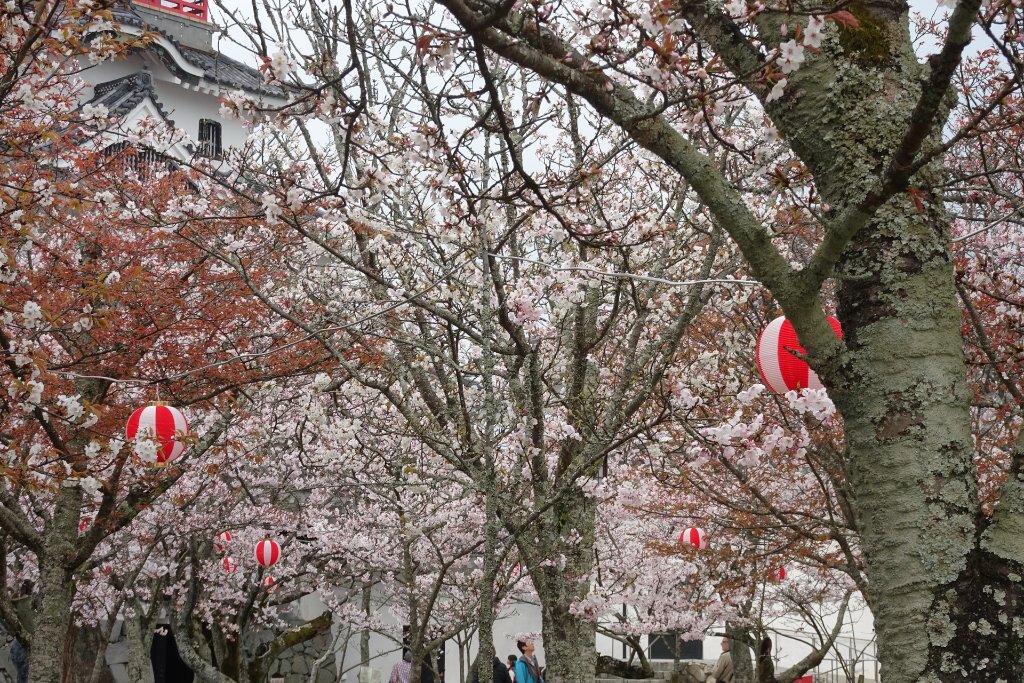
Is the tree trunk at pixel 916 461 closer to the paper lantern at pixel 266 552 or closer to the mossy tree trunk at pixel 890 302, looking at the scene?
the mossy tree trunk at pixel 890 302

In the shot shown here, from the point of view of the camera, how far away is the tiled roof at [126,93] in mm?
16652

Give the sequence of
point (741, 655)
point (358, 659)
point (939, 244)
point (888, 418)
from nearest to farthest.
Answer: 1. point (888, 418)
2. point (939, 244)
3. point (741, 655)
4. point (358, 659)

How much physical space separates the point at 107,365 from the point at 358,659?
11370 mm

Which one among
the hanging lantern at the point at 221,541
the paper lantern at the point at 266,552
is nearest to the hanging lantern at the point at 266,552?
the paper lantern at the point at 266,552

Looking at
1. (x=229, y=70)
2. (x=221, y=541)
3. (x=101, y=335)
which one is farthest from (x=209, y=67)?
(x=101, y=335)

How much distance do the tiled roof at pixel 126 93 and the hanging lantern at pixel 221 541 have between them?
803cm

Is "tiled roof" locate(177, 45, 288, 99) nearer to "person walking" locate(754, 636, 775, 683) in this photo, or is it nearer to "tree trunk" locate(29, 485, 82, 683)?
"tree trunk" locate(29, 485, 82, 683)

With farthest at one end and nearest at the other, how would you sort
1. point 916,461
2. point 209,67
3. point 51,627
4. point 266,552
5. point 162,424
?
A: point 209,67, point 266,552, point 51,627, point 162,424, point 916,461

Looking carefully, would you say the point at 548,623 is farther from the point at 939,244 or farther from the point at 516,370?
the point at 939,244

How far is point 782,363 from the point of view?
161 inches

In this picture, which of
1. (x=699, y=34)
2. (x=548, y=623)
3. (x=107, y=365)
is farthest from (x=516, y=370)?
(x=107, y=365)

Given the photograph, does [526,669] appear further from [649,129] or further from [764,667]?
[649,129]

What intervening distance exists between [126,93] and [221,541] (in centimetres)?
980

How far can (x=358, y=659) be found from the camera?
17266 millimetres
